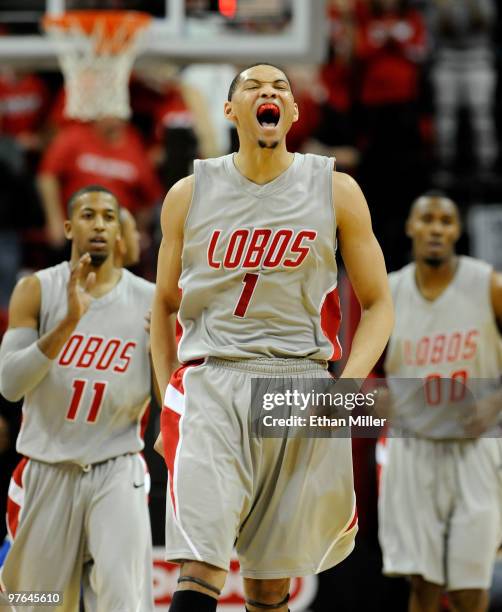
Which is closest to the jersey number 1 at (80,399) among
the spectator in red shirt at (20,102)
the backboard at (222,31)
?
the backboard at (222,31)

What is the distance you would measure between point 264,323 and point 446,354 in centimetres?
231

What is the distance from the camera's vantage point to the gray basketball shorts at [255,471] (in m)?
3.93

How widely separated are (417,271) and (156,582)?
2.21 metres

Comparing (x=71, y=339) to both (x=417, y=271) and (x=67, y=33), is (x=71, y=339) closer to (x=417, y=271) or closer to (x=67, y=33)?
(x=417, y=271)

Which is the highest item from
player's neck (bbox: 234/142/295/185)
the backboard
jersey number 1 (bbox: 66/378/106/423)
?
the backboard

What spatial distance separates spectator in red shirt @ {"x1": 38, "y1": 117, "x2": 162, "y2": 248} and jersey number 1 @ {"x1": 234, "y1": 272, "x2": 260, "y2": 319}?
5640mm

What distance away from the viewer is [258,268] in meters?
4.08

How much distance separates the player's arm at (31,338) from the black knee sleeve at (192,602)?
4.66 ft

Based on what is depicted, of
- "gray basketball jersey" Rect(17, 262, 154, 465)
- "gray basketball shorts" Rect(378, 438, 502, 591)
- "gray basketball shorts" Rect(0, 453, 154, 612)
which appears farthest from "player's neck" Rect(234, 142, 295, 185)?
"gray basketball shorts" Rect(378, 438, 502, 591)

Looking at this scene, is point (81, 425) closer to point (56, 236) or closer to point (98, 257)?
point (98, 257)

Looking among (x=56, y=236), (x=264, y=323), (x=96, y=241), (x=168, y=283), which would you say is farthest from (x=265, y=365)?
(x=56, y=236)

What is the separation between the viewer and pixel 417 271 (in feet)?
21.0

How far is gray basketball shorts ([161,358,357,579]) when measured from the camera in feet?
12.9

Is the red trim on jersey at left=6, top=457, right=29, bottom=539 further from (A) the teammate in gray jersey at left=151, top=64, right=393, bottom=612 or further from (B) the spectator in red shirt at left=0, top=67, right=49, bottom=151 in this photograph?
(B) the spectator in red shirt at left=0, top=67, right=49, bottom=151
